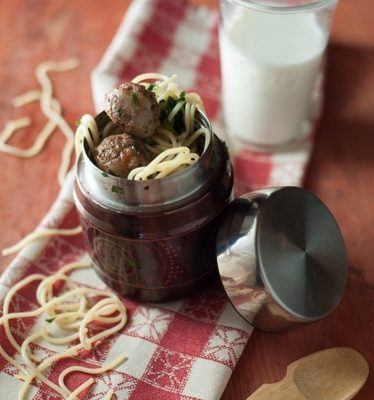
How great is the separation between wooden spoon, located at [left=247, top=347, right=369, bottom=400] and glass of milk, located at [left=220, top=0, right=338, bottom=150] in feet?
1.66

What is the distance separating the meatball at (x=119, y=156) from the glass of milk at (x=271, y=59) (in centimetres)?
40

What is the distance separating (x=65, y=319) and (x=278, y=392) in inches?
13.9

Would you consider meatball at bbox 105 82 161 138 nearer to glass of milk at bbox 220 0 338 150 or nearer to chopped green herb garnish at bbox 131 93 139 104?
chopped green herb garnish at bbox 131 93 139 104

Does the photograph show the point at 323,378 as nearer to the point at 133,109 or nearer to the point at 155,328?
the point at 155,328

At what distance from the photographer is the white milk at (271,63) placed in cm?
133

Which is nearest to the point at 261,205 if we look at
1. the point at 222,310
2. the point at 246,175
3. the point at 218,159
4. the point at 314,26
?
the point at 218,159

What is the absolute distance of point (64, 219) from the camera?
1290mm

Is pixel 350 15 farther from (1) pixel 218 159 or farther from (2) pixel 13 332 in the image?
(2) pixel 13 332

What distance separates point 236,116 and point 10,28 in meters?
0.61

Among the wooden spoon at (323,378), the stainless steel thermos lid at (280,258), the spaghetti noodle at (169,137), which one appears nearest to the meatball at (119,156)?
the spaghetti noodle at (169,137)

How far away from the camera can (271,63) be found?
1.32 metres

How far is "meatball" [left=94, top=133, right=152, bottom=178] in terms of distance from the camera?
40.1 inches

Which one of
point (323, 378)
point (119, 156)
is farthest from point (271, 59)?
point (323, 378)

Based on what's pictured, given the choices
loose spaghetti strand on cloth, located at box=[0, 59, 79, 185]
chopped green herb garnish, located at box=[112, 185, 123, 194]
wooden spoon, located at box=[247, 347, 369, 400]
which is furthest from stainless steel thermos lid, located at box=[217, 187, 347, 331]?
loose spaghetti strand on cloth, located at box=[0, 59, 79, 185]
